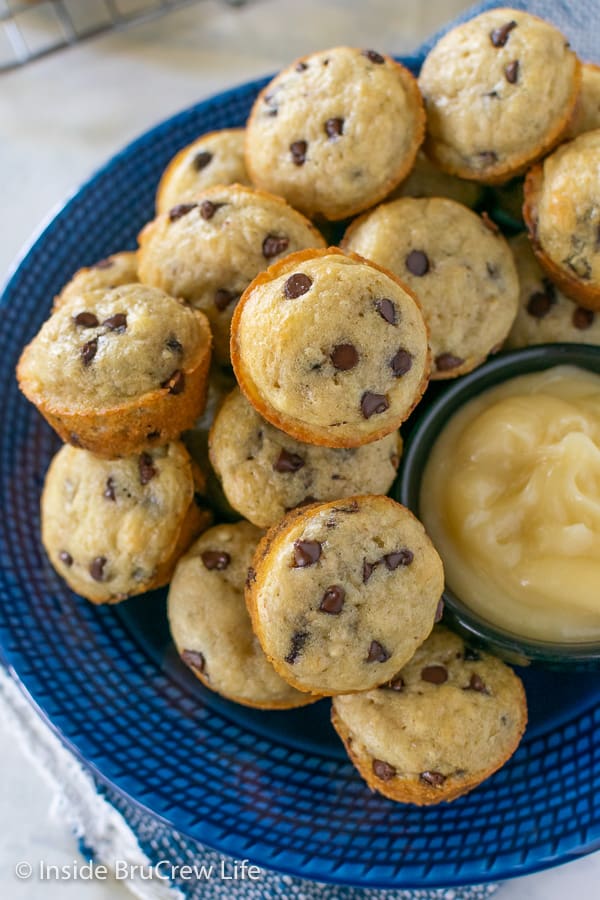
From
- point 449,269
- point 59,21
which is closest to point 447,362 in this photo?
point 449,269

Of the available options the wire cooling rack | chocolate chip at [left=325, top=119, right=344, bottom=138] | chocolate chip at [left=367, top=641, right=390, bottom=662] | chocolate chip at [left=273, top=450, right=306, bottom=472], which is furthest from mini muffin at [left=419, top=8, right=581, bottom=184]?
the wire cooling rack

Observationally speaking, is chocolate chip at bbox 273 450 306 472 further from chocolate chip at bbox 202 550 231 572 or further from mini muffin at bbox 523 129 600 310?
mini muffin at bbox 523 129 600 310

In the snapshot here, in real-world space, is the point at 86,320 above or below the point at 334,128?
below

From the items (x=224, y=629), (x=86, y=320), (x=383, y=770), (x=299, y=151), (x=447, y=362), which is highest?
(x=299, y=151)

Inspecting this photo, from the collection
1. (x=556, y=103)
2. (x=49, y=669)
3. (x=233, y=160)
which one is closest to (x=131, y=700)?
(x=49, y=669)

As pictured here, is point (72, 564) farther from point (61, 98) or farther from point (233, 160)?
point (61, 98)

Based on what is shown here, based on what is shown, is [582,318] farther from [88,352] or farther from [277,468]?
[88,352]

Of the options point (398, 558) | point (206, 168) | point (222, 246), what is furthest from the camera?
point (206, 168)
